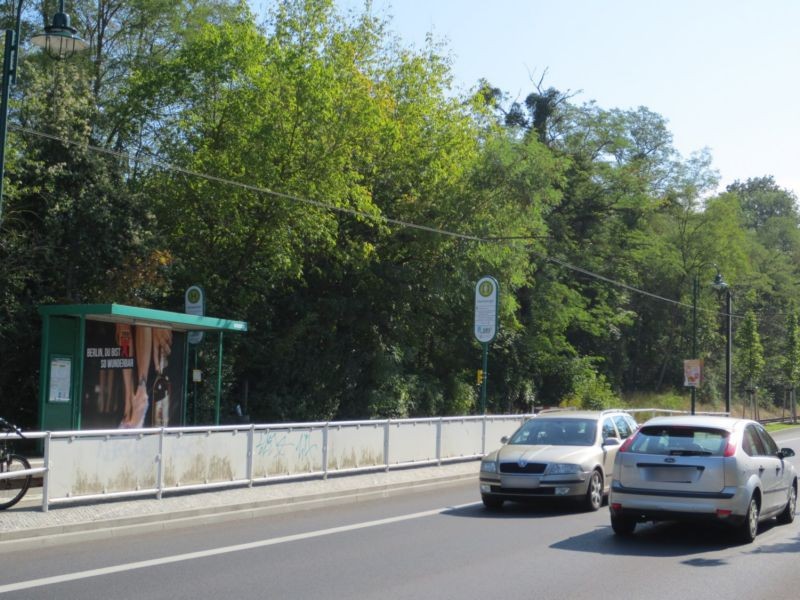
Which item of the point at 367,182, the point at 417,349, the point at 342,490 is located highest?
the point at 367,182

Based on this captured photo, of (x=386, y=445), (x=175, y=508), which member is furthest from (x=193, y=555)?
(x=386, y=445)

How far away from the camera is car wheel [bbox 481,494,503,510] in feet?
47.8

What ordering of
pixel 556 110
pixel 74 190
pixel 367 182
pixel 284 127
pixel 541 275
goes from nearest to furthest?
pixel 74 190, pixel 284 127, pixel 367 182, pixel 541 275, pixel 556 110

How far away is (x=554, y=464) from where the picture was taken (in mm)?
14328

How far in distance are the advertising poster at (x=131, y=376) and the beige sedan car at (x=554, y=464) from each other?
8.76m

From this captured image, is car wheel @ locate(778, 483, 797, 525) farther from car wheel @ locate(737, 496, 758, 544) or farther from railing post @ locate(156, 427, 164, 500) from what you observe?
railing post @ locate(156, 427, 164, 500)

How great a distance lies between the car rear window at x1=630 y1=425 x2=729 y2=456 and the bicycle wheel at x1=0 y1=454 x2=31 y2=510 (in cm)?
799

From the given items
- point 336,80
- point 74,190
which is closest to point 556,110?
point 336,80

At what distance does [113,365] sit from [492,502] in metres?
9.18

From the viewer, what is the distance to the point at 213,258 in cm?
3116

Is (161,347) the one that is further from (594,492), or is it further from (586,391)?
(586,391)

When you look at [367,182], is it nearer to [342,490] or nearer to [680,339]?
[342,490]

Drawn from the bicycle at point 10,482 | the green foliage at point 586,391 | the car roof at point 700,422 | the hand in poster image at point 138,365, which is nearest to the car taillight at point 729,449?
the car roof at point 700,422

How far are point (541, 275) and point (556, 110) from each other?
16.2 m
